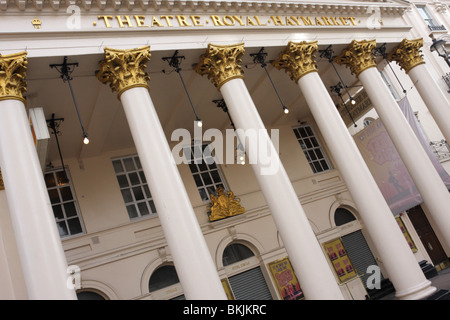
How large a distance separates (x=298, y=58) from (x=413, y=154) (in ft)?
12.7

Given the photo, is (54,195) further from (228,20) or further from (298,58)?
(298,58)

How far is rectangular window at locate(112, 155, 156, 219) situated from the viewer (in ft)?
38.7

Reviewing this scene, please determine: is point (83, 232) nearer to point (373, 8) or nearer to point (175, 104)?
point (175, 104)

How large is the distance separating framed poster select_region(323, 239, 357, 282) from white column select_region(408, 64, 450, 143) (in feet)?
16.9

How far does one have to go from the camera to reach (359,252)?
1402 cm

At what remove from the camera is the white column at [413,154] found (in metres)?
9.34

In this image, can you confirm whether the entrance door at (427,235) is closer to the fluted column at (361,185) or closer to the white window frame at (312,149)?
the white window frame at (312,149)

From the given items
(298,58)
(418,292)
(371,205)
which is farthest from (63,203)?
(418,292)

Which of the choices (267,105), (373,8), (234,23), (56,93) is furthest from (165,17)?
(373,8)

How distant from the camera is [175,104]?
1118 centimetres

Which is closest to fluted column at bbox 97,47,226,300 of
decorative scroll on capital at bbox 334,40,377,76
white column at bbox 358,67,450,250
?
decorative scroll on capital at bbox 334,40,377,76

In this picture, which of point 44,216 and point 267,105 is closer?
point 44,216

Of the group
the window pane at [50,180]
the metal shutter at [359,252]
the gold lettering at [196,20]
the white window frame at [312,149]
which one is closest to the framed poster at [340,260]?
the metal shutter at [359,252]

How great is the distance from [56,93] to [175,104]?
343cm
